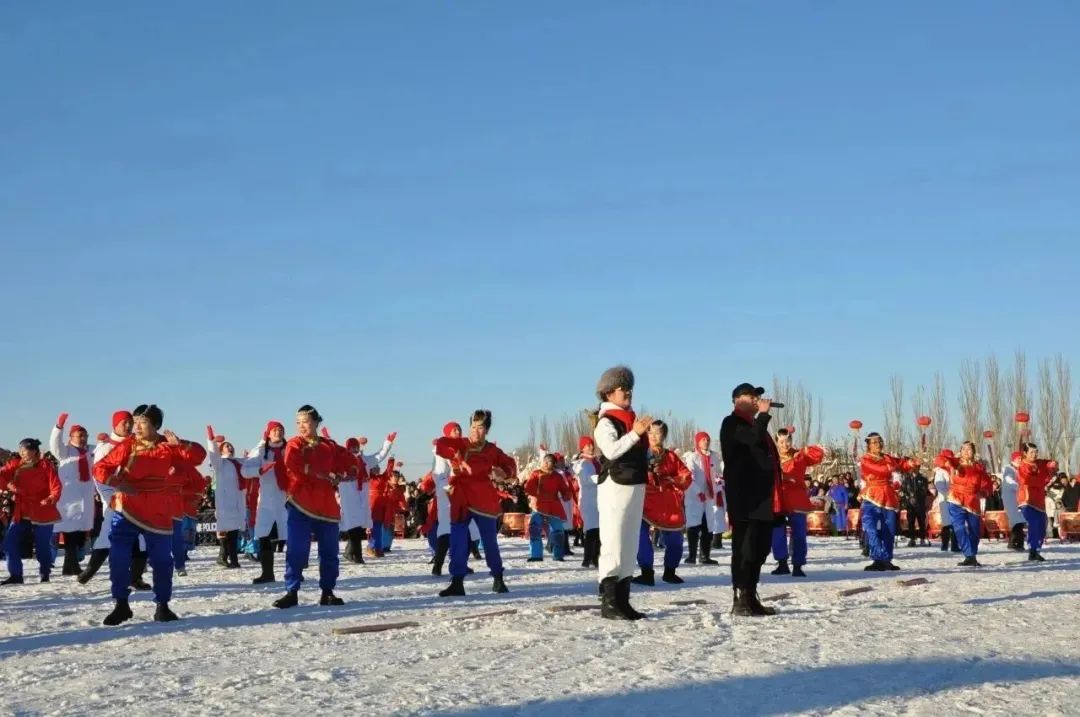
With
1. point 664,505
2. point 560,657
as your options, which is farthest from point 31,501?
point 560,657

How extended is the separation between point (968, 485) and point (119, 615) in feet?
40.8

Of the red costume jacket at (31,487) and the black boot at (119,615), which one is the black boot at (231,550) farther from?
the black boot at (119,615)

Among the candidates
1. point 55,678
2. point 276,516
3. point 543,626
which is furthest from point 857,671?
point 276,516

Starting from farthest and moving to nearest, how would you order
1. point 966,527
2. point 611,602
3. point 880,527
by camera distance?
point 966,527
point 880,527
point 611,602

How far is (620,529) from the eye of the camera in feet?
28.6

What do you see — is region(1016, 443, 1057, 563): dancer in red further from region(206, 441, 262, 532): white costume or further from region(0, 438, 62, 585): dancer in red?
region(0, 438, 62, 585): dancer in red

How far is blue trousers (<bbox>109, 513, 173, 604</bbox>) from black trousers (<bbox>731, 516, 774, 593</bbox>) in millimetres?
4516

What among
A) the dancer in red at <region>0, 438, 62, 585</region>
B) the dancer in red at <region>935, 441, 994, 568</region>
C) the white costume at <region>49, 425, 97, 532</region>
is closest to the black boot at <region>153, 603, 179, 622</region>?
the dancer in red at <region>0, 438, 62, 585</region>

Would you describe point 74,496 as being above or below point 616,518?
above

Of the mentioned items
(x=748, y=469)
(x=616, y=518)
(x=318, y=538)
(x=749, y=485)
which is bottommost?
(x=318, y=538)

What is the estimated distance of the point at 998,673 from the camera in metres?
6.22

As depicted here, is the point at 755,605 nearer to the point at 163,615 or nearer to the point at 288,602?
the point at 288,602

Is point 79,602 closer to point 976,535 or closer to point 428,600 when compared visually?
point 428,600

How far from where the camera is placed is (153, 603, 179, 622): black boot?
9.56 meters
